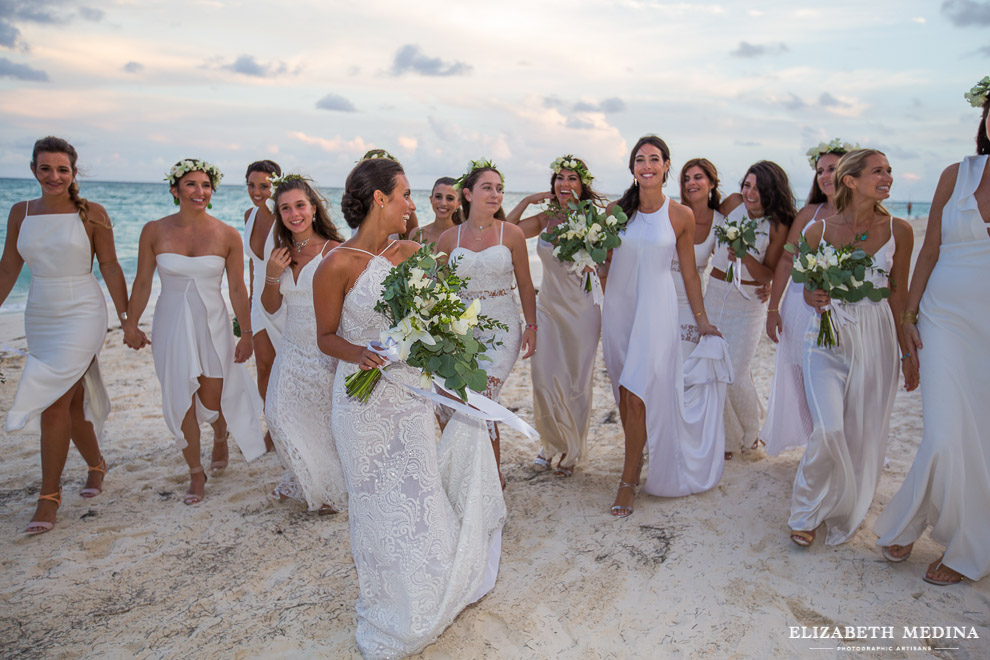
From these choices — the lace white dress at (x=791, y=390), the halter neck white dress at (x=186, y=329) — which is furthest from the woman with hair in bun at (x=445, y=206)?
the lace white dress at (x=791, y=390)

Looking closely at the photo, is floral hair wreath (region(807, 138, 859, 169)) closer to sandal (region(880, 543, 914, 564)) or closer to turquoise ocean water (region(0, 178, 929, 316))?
sandal (region(880, 543, 914, 564))

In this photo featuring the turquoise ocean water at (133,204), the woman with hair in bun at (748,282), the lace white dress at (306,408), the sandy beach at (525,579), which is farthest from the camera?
the turquoise ocean water at (133,204)

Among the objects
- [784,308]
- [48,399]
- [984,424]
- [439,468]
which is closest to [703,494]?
[784,308]

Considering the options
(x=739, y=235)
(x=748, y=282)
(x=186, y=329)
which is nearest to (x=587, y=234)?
(x=739, y=235)

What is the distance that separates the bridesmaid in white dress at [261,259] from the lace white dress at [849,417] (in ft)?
15.3

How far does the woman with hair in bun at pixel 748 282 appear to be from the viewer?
661 centimetres

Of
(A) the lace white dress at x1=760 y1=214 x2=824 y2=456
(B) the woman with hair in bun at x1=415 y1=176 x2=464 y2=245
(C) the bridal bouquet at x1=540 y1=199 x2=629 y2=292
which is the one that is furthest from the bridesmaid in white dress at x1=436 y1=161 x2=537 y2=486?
(A) the lace white dress at x1=760 y1=214 x2=824 y2=456

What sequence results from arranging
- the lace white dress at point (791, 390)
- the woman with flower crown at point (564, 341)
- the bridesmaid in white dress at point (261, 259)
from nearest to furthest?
the lace white dress at point (791, 390), the woman with flower crown at point (564, 341), the bridesmaid in white dress at point (261, 259)

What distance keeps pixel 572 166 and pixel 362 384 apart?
143 inches

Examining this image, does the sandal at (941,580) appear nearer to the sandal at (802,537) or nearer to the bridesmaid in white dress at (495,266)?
the sandal at (802,537)

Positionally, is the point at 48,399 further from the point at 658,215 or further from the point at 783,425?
the point at 783,425

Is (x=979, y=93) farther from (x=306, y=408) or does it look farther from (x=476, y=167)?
(x=306, y=408)

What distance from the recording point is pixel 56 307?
5961mm

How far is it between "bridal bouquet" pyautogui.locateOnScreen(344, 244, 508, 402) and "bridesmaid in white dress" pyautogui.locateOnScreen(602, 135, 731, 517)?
2325 millimetres
